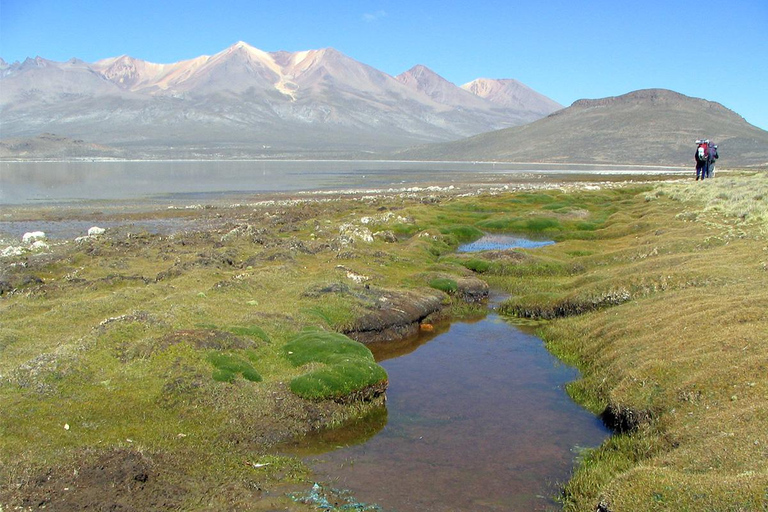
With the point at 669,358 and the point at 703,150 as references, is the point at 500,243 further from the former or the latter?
the point at 703,150

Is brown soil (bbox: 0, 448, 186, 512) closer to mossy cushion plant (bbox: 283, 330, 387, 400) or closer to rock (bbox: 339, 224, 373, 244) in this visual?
mossy cushion plant (bbox: 283, 330, 387, 400)

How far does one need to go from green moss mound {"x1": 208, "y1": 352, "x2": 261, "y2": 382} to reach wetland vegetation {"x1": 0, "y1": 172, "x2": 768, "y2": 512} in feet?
0.21

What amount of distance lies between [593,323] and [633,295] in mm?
2771

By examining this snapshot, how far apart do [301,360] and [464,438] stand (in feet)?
18.1

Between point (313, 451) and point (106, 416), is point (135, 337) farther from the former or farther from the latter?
point (313, 451)

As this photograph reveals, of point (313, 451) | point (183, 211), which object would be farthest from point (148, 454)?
point (183, 211)

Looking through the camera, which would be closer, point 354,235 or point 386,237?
point 354,235

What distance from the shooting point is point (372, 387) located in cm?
1733

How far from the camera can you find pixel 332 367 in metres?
17.6

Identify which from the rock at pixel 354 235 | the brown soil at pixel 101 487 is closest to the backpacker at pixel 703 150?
the rock at pixel 354 235

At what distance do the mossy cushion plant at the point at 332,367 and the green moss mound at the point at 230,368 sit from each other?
47.0 inches

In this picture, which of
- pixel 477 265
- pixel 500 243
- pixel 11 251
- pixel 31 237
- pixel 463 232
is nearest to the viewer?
pixel 477 265

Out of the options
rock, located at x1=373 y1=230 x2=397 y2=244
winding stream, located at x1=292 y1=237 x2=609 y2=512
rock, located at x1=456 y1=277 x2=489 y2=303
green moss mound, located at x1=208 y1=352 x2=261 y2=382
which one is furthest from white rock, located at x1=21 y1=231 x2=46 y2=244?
green moss mound, located at x1=208 y1=352 x2=261 y2=382

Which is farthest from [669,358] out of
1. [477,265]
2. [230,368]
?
[477,265]
